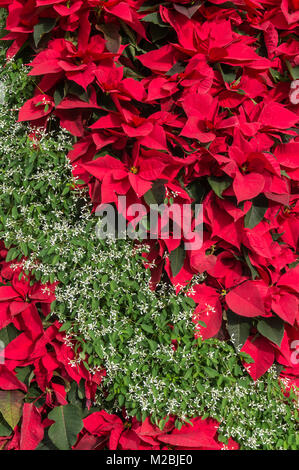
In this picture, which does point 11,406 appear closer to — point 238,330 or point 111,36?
point 238,330

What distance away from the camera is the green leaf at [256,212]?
1.05 meters

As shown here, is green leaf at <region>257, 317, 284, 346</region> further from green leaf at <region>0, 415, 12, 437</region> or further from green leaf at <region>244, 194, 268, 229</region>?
green leaf at <region>0, 415, 12, 437</region>

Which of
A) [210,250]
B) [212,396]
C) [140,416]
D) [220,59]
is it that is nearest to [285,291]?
[210,250]

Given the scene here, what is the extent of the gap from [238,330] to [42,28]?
2.85 feet

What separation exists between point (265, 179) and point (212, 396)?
0.53 meters

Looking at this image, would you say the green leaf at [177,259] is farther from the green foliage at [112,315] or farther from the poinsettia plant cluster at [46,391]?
the poinsettia plant cluster at [46,391]

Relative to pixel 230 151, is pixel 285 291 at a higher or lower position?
lower

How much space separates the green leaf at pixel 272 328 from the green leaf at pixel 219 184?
34 cm

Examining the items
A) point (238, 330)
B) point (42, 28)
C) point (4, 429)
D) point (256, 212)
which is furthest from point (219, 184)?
point (4, 429)

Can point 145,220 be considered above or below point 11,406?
above

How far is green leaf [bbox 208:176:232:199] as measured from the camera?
1.04 metres

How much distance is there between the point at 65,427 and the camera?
109 centimetres

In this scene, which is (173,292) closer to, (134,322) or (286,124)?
(134,322)

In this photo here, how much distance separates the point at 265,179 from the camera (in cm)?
103
